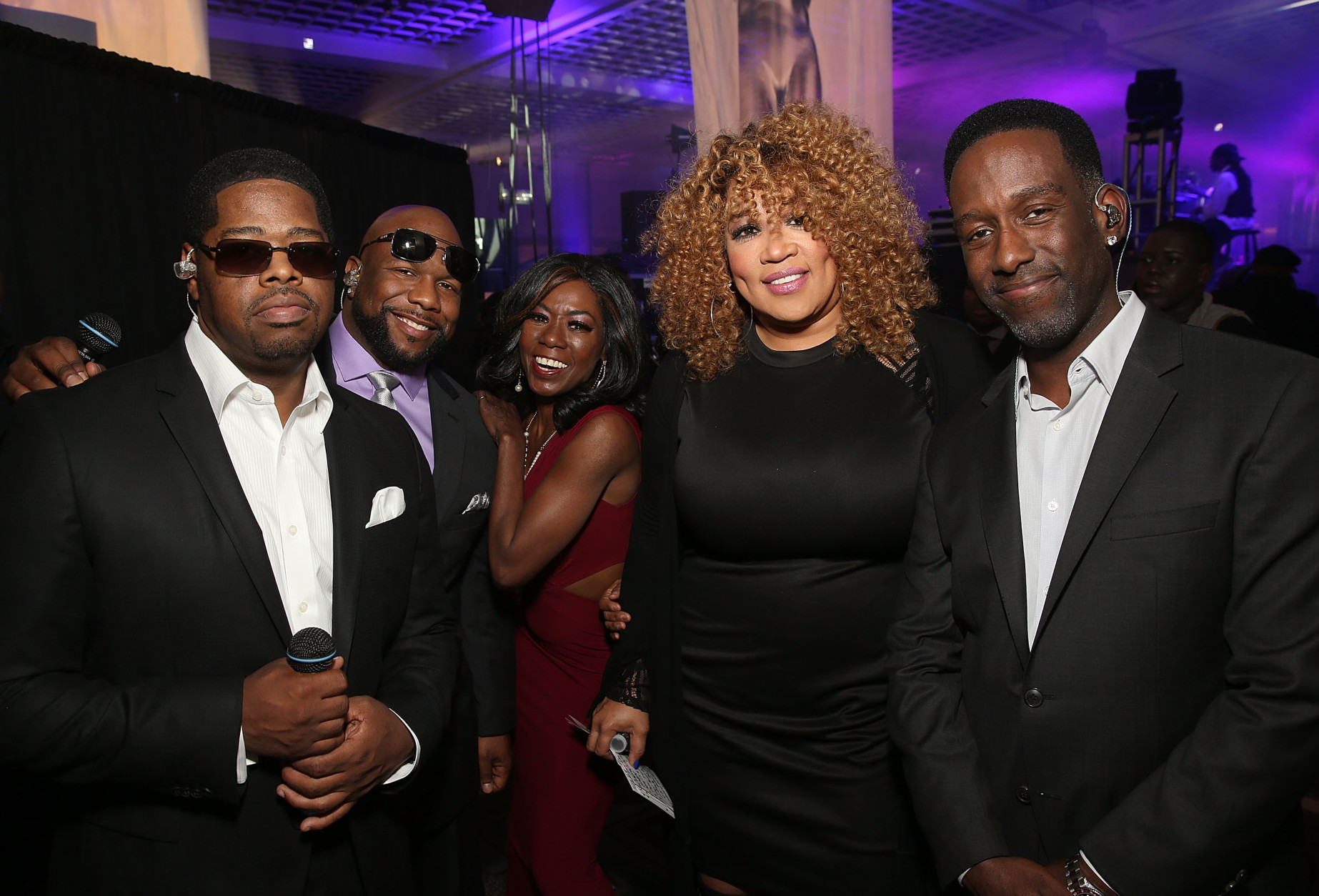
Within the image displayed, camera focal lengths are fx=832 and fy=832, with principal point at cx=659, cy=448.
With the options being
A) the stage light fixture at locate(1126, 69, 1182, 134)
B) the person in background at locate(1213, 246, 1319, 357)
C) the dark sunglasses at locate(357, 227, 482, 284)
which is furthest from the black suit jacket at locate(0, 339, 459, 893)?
the stage light fixture at locate(1126, 69, 1182, 134)

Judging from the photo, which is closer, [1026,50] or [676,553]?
[676,553]

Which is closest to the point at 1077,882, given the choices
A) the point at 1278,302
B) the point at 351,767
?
the point at 351,767

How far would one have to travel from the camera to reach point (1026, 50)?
5.86 meters

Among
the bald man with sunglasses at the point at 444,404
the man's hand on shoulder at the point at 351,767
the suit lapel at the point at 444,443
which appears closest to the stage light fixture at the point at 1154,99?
the bald man with sunglasses at the point at 444,404

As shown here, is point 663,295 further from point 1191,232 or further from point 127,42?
point 1191,232

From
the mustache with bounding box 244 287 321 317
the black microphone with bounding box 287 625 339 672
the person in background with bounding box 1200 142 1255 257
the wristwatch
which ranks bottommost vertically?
the wristwatch

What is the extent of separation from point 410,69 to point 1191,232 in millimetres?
5217

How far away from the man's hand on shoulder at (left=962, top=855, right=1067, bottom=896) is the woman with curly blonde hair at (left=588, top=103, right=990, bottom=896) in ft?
1.26

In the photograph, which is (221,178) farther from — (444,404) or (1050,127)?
(1050,127)

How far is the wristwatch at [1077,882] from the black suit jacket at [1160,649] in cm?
3

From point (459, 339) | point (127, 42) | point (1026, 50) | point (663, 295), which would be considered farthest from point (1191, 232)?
point (127, 42)

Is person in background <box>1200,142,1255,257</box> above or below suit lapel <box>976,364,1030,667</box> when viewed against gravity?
above

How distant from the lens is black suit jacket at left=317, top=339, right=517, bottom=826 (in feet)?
7.05

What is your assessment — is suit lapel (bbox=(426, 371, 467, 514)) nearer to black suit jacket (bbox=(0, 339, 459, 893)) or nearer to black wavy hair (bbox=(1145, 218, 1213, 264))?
black suit jacket (bbox=(0, 339, 459, 893))
